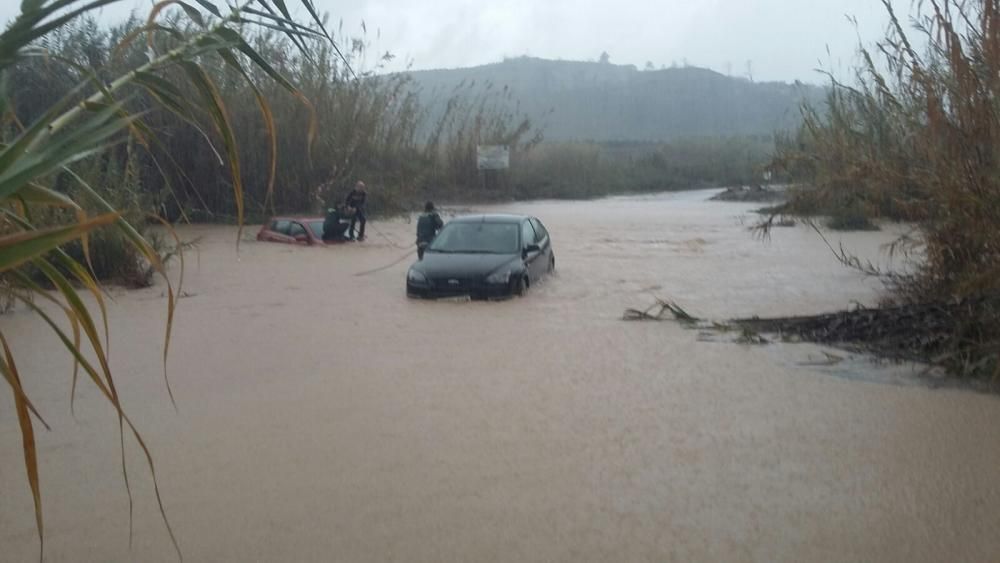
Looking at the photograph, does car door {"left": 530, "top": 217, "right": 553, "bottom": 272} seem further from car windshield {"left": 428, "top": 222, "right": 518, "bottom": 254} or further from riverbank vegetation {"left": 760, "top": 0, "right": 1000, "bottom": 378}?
riverbank vegetation {"left": 760, "top": 0, "right": 1000, "bottom": 378}

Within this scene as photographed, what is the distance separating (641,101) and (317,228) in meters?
96.9

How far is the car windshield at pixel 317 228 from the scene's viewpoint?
21742 millimetres

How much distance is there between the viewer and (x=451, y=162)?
41094 mm

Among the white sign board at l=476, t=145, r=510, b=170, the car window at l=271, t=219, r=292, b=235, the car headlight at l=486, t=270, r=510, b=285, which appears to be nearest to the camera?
the car headlight at l=486, t=270, r=510, b=285

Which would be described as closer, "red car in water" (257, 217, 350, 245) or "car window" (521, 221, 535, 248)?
"car window" (521, 221, 535, 248)

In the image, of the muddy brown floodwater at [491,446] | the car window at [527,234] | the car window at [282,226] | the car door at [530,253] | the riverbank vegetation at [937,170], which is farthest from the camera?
the car window at [282,226]

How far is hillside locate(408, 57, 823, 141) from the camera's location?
344 feet

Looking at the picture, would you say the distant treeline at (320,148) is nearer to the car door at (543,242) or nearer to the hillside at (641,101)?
the car door at (543,242)

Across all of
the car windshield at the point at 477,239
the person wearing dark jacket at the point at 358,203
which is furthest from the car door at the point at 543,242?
the person wearing dark jacket at the point at 358,203

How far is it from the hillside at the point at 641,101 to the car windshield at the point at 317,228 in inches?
3014

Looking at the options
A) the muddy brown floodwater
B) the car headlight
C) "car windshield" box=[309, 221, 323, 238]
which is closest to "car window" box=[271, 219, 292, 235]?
"car windshield" box=[309, 221, 323, 238]

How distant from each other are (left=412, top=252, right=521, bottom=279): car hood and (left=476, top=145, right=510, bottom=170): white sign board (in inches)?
1015

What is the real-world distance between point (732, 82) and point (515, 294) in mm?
114919

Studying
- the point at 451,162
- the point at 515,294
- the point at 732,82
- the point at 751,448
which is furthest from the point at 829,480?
the point at 732,82
